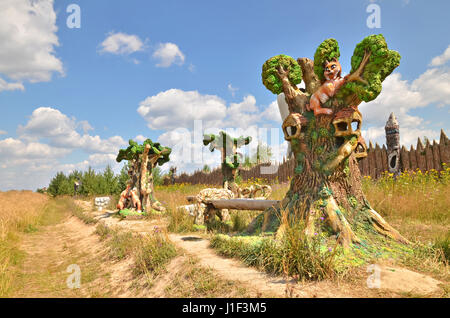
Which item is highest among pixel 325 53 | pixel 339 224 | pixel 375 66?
pixel 325 53

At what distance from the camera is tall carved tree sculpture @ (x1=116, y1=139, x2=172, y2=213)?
33.0 feet

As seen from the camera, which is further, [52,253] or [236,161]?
[236,161]

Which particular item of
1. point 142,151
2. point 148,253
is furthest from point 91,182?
point 148,253

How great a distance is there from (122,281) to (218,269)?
5.64 ft

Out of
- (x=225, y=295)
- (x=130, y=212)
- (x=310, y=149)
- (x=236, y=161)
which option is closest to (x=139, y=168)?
(x=130, y=212)

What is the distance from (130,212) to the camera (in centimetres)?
978

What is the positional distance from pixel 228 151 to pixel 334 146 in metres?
4.63

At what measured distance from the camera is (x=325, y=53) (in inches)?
179

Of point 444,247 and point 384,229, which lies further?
point 384,229

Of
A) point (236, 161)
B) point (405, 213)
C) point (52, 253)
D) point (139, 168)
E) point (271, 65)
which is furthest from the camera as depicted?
point (139, 168)

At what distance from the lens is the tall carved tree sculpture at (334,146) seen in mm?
4098

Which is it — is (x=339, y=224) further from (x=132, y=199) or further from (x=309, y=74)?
(x=132, y=199)

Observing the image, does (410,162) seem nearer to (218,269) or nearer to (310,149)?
(310,149)

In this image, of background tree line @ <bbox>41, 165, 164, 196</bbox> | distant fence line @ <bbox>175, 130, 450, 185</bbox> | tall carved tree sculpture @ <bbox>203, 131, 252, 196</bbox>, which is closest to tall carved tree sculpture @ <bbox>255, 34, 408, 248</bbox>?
tall carved tree sculpture @ <bbox>203, 131, 252, 196</bbox>
